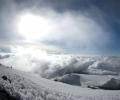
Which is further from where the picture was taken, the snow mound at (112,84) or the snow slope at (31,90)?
the snow mound at (112,84)

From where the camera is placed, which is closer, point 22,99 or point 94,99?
point 22,99

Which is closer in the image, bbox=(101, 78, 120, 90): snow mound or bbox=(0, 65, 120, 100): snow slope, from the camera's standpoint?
bbox=(0, 65, 120, 100): snow slope

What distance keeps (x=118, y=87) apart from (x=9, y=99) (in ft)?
699

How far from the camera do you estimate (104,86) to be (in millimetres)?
178875

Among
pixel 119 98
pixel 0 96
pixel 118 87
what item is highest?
pixel 0 96

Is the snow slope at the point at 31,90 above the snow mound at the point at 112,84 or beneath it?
above

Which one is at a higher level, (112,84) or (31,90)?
(31,90)

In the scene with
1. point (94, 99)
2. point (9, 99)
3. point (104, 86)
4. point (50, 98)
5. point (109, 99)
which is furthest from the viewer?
point (104, 86)

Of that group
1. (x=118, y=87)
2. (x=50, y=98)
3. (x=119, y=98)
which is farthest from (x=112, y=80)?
(x=50, y=98)

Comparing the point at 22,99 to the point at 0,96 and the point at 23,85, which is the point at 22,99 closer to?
the point at 0,96

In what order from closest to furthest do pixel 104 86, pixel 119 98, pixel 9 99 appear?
pixel 9 99 → pixel 119 98 → pixel 104 86

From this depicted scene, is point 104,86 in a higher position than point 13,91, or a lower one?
lower

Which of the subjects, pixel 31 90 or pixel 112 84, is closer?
pixel 31 90

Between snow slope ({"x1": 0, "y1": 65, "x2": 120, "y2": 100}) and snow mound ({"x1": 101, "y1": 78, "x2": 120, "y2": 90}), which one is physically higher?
snow slope ({"x1": 0, "y1": 65, "x2": 120, "y2": 100})
